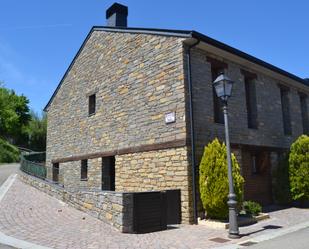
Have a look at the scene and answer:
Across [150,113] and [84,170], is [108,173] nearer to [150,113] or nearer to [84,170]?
[84,170]

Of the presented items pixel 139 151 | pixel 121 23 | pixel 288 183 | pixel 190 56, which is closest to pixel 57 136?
pixel 121 23

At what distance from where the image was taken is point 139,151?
12.0m

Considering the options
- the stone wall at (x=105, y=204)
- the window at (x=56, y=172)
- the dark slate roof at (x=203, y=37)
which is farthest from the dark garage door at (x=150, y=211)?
the window at (x=56, y=172)

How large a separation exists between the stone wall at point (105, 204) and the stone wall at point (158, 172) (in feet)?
6.12

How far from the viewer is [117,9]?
633 inches

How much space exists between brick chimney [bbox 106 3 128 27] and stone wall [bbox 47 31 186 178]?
0.86 metres

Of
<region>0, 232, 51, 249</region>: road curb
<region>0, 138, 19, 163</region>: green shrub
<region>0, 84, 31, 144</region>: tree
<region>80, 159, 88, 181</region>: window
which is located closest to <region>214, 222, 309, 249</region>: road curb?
<region>0, 232, 51, 249</region>: road curb

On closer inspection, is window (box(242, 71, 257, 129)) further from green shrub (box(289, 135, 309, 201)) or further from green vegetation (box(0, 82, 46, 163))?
green vegetation (box(0, 82, 46, 163))

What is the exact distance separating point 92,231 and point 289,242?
462cm

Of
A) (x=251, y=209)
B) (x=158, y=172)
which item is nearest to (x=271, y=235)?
(x=251, y=209)

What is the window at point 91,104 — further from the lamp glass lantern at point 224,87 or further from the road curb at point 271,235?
the road curb at point 271,235

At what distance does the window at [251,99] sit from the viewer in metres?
13.2

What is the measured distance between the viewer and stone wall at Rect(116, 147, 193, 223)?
394 inches

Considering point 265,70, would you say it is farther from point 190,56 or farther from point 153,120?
point 153,120
